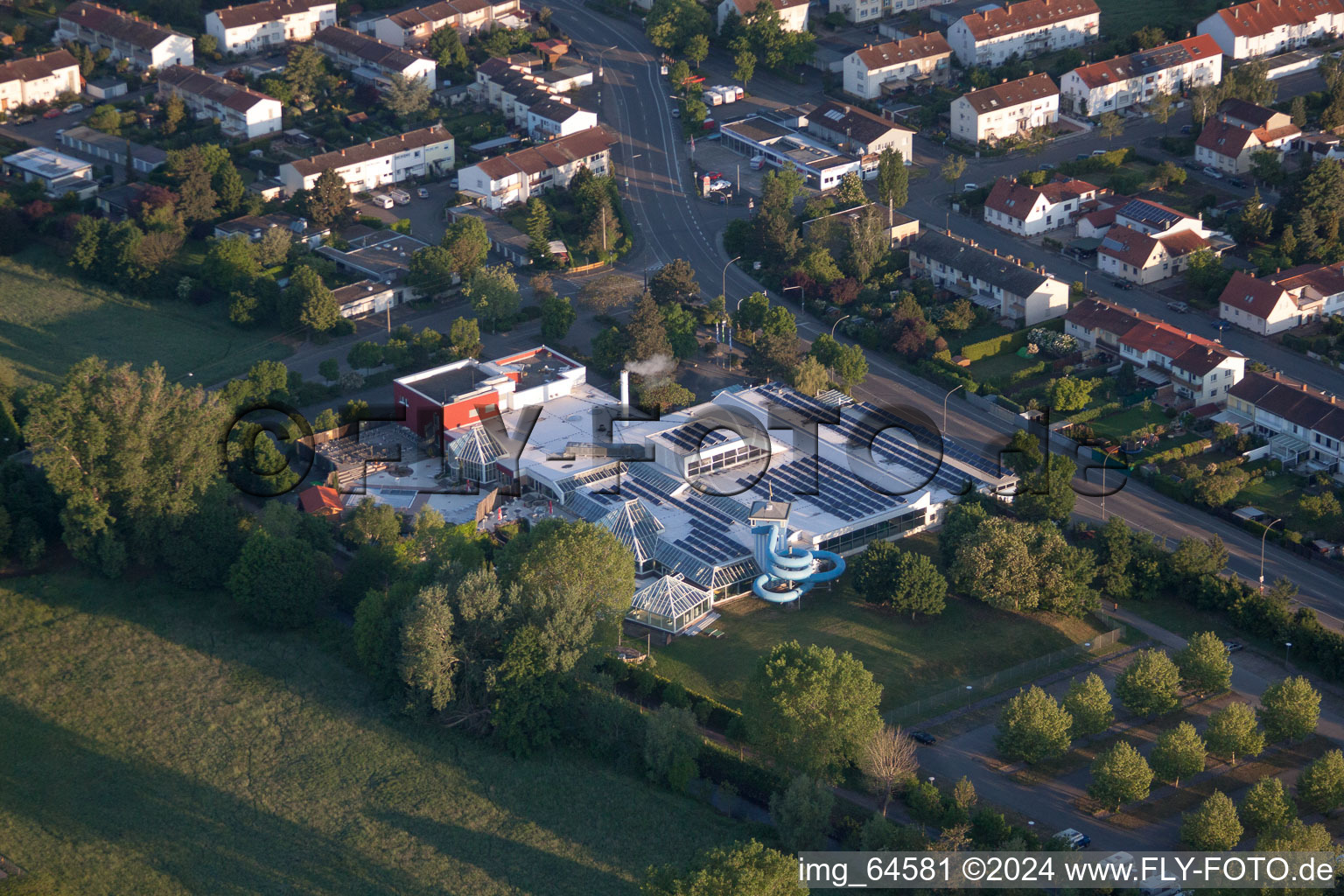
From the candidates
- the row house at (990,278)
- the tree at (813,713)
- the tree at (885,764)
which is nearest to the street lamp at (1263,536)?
the tree at (885,764)

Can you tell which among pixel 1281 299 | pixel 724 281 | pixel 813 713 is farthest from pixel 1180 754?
pixel 724 281

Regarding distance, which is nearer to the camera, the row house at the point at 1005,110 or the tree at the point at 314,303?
the tree at the point at 314,303

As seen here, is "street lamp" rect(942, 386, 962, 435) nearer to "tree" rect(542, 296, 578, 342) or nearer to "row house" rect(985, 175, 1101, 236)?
"tree" rect(542, 296, 578, 342)

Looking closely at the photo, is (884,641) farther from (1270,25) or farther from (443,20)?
(443,20)

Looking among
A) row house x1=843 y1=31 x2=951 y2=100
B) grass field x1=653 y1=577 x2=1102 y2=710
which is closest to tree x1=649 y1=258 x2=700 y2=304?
grass field x1=653 y1=577 x2=1102 y2=710

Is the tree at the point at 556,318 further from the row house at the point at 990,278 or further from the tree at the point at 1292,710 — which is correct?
the tree at the point at 1292,710
